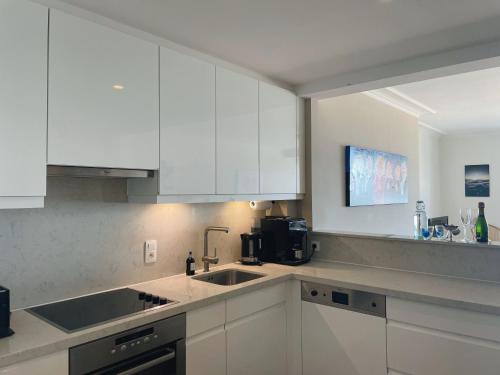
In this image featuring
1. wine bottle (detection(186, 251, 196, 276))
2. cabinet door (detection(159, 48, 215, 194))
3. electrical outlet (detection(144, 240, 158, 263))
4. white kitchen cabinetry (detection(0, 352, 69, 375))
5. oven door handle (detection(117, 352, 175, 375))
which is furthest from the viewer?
wine bottle (detection(186, 251, 196, 276))

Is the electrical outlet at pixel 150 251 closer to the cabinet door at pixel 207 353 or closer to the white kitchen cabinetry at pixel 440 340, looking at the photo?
the cabinet door at pixel 207 353

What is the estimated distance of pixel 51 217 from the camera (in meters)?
1.85

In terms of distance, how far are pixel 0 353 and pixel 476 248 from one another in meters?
2.45

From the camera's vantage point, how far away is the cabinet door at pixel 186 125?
199cm

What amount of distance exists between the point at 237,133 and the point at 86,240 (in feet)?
3.60

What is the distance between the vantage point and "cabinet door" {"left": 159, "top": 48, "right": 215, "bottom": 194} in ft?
6.54

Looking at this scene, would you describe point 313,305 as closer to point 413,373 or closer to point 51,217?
point 413,373

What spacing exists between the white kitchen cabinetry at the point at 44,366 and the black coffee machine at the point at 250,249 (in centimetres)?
150

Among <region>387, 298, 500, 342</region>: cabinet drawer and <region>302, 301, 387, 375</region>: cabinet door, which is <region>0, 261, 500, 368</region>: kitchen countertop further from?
<region>302, 301, 387, 375</region>: cabinet door

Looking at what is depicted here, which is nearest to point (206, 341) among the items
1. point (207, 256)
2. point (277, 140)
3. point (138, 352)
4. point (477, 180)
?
point (138, 352)

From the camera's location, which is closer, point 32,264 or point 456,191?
point 32,264

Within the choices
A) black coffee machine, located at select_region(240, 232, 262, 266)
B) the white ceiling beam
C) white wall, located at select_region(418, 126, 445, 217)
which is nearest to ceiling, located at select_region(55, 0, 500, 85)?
the white ceiling beam

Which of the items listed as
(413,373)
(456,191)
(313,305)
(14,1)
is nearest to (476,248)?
(413,373)

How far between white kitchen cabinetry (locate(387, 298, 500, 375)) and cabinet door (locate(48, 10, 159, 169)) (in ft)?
5.21
